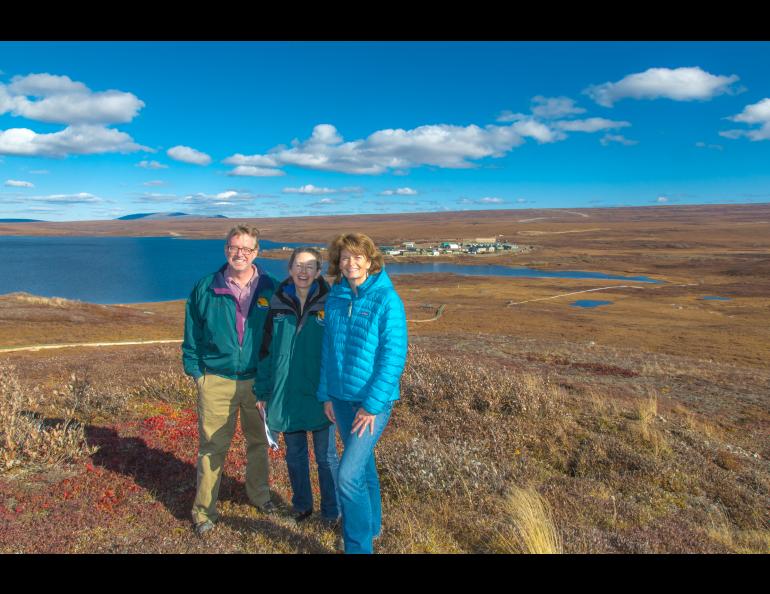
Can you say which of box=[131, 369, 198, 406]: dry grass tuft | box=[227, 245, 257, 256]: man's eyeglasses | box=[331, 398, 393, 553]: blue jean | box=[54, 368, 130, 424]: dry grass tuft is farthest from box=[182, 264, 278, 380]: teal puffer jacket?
box=[131, 369, 198, 406]: dry grass tuft

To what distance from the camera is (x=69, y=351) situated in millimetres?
21625

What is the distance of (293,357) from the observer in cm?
425

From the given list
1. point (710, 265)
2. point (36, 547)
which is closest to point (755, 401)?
point (36, 547)

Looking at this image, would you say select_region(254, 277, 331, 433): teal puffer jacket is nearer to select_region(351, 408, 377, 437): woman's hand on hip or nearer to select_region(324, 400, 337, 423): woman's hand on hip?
select_region(324, 400, 337, 423): woman's hand on hip

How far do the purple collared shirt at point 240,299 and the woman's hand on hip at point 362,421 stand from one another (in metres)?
1.41

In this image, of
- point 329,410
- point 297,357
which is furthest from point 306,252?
point 329,410

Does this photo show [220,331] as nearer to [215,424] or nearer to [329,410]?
[215,424]

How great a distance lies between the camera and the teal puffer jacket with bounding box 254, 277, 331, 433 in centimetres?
423

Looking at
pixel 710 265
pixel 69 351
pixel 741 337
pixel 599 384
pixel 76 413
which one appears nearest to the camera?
pixel 76 413

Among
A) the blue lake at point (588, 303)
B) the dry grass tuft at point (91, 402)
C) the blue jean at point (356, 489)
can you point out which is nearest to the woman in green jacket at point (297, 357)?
the blue jean at point (356, 489)

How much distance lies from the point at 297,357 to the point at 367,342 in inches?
35.4

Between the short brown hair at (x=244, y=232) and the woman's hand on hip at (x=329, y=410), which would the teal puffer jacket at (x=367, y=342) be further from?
the short brown hair at (x=244, y=232)
